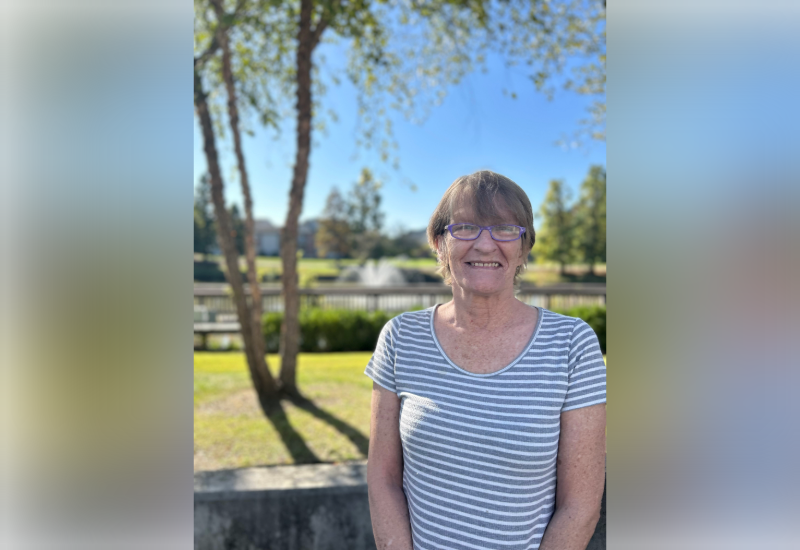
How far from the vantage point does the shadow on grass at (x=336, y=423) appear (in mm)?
3764

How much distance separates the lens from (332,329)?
8.23m

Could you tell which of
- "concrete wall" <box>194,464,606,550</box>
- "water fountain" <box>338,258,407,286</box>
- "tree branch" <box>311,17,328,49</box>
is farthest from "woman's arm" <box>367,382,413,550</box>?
"water fountain" <box>338,258,407,286</box>

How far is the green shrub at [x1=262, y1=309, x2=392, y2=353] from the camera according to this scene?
8164 mm

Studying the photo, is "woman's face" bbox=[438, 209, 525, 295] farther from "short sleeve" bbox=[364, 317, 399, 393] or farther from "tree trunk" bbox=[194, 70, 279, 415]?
"tree trunk" bbox=[194, 70, 279, 415]

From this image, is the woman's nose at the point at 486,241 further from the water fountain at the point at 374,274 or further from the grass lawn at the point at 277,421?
the water fountain at the point at 374,274

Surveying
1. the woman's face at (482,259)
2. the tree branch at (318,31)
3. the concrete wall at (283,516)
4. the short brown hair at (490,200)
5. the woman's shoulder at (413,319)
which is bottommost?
the concrete wall at (283,516)

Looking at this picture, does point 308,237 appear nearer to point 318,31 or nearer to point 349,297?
point 349,297

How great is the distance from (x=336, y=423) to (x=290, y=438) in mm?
488

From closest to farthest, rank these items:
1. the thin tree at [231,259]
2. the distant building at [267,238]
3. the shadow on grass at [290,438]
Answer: the shadow on grass at [290,438] → the thin tree at [231,259] → the distant building at [267,238]

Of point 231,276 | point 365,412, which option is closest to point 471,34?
point 231,276

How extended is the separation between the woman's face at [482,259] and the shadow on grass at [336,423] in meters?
2.65

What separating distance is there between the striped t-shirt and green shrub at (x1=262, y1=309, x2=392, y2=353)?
6931 mm

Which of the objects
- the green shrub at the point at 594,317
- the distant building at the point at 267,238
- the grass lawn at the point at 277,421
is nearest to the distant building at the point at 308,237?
the distant building at the point at 267,238
